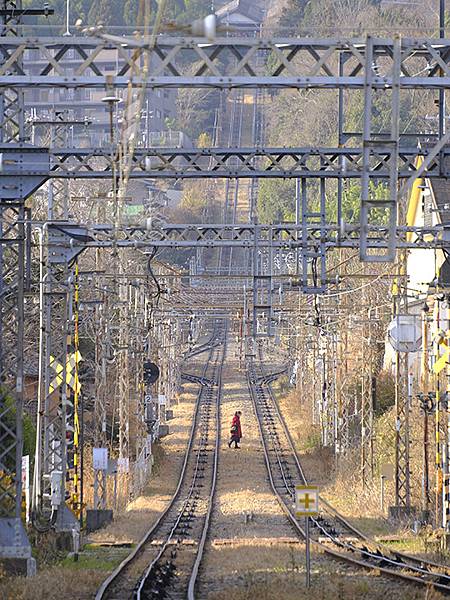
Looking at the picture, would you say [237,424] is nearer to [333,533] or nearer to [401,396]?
[401,396]

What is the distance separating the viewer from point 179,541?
912 inches

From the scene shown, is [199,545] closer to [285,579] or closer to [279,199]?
[285,579]

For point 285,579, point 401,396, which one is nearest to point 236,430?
point 401,396

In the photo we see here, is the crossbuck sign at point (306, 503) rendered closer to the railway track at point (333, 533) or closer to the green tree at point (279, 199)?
the railway track at point (333, 533)

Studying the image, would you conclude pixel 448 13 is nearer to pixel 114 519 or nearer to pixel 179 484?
pixel 179 484

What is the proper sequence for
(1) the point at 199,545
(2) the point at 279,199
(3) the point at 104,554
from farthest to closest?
(2) the point at 279,199 → (1) the point at 199,545 → (3) the point at 104,554

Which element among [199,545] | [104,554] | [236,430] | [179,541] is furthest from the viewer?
[236,430]

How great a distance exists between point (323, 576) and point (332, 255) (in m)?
43.4

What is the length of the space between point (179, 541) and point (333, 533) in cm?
288

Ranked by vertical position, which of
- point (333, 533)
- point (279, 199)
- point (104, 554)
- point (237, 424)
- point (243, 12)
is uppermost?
point (243, 12)

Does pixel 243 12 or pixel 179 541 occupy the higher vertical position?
pixel 243 12

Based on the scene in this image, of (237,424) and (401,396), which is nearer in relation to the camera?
(401,396)

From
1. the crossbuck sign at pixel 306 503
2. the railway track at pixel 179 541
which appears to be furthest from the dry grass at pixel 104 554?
the crossbuck sign at pixel 306 503

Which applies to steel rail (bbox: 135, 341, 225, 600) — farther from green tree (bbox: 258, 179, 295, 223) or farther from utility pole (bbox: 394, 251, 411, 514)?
green tree (bbox: 258, 179, 295, 223)
